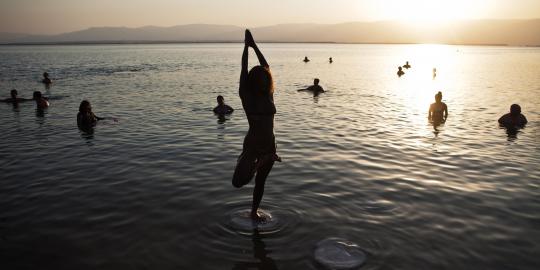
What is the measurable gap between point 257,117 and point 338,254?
2826 mm

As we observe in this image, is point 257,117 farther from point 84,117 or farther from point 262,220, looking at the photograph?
point 84,117

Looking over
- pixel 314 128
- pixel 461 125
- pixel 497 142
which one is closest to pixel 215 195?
pixel 314 128

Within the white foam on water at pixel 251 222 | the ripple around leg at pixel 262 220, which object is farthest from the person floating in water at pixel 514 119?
the white foam on water at pixel 251 222

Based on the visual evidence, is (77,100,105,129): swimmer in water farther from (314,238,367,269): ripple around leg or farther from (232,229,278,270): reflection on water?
(314,238,367,269): ripple around leg

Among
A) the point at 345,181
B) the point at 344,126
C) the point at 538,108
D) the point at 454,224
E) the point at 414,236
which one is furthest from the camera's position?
the point at 538,108

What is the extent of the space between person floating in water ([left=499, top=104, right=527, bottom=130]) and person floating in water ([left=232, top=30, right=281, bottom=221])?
16.6 metres

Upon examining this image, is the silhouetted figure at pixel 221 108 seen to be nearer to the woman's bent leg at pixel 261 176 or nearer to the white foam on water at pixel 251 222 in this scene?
the white foam on water at pixel 251 222

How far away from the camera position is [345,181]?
11.3 metres

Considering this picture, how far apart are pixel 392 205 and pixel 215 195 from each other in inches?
172

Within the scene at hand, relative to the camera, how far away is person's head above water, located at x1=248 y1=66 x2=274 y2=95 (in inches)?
266

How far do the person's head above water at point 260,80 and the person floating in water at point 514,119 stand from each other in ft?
56.3

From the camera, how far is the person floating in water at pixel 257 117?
6832mm

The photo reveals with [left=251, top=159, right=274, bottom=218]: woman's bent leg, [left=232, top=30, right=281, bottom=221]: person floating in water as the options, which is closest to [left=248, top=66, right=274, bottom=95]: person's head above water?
[left=232, top=30, right=281, bottom=221]: person floating in water

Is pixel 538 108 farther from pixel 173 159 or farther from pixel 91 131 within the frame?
pixel 91 131
